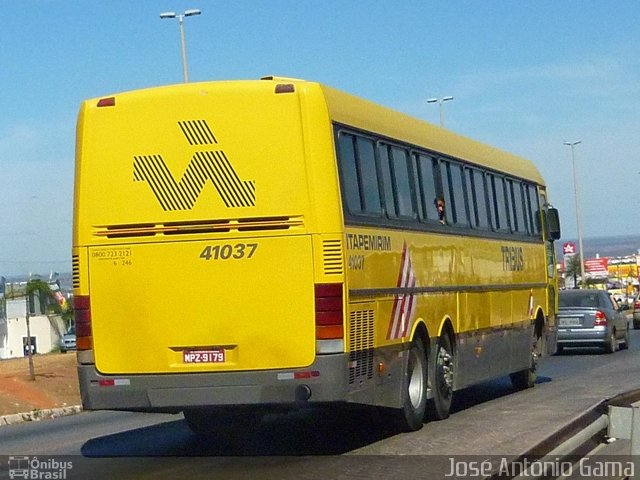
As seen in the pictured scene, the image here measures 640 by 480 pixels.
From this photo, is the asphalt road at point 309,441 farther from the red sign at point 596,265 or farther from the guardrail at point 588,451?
the red sign at point 596,265

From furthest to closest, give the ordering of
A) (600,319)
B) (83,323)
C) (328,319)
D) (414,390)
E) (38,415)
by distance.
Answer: (600,319) < (38,415) < (414,390) < (83,323) < (328,319)

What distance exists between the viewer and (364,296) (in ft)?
39.5

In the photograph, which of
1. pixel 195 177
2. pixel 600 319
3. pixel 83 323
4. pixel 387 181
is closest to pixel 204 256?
pixel 195 177

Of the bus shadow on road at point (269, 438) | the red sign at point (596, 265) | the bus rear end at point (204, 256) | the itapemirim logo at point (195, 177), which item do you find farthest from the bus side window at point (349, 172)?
the red sign at point (596, 265)

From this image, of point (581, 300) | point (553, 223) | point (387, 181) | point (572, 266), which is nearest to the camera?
point (387, 181)

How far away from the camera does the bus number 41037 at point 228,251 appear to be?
1152cm

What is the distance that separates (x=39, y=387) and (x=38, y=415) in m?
4.81

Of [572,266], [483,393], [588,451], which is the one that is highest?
[572,266]

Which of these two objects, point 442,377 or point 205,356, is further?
point 442,377

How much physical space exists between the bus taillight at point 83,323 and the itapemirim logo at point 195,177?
117 centimetres

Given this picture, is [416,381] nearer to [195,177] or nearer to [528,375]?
[195,177]

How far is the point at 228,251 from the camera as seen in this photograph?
11555 millimetres

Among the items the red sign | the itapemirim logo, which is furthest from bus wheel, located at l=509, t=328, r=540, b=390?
the red sign

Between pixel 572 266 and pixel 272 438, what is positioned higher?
pixel 572 266
